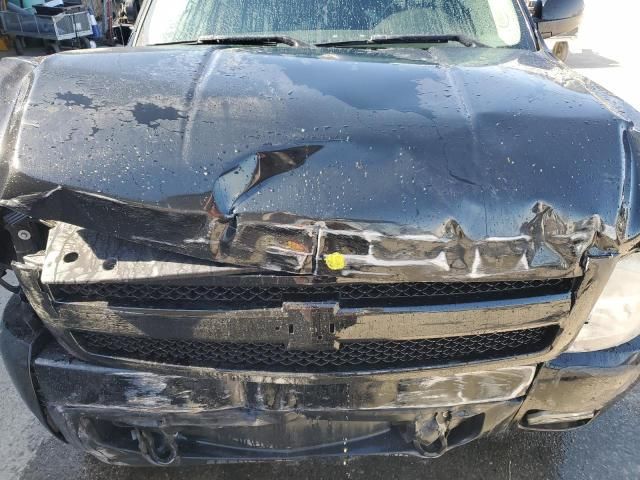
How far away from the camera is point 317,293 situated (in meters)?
1.45

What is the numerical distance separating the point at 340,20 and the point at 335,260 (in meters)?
1.56

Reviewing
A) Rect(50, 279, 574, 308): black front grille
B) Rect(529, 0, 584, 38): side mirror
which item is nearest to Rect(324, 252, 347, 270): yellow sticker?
Rect(50, 279, 574, 308): black front grille

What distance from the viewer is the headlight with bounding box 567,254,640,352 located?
5.62 feet

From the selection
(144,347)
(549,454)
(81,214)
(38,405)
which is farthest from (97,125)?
(549,454)

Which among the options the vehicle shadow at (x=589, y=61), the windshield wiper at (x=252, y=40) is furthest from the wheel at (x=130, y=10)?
the vehicle shadow at (x=589, y=61)

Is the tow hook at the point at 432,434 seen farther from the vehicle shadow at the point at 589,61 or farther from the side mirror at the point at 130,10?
the vehicle shadow at the point at 589,61

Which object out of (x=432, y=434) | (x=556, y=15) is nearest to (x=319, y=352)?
(x=432, y=434)

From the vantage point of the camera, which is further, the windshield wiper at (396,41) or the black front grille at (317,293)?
the windshield wiper at (396,41)

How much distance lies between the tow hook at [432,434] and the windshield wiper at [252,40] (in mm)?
1559

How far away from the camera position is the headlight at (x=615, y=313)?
1712 mm

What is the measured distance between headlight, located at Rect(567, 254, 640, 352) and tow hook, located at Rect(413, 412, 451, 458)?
0.47 metres

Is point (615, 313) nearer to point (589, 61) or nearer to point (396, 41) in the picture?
point (396, 41)

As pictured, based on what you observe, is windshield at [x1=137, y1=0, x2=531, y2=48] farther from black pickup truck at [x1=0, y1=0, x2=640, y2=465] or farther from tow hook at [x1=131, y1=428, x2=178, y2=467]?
tow hook at [x1=131, y1=428, x2=178, y2=467]

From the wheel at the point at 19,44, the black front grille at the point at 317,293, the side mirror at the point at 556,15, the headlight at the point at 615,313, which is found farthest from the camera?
the wheel at the point at 19,44
